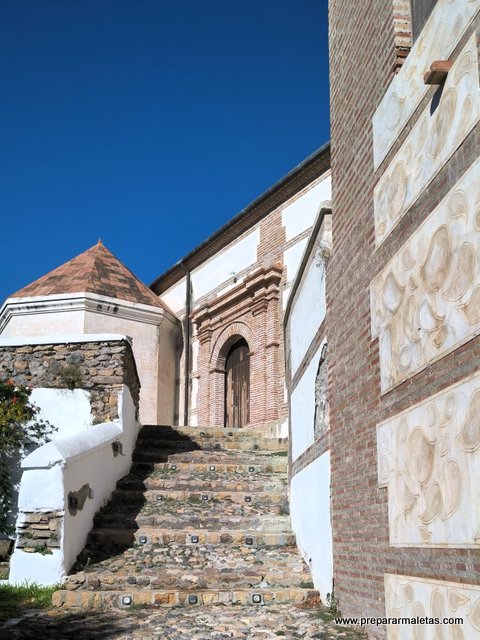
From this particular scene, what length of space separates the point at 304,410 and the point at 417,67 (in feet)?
13.8

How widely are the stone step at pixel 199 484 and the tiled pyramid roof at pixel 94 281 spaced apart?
318 inches

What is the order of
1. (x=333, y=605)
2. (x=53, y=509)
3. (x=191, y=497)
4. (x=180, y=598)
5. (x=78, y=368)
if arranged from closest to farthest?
(x=333, y=605) < (x=180, y=598) < (x=53, y=509) < (x=191, y=497) < (x=78, y=368)

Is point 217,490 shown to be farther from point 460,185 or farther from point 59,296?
point 59,296

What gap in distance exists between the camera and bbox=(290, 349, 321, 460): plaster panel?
7.41 metres

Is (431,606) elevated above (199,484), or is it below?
below

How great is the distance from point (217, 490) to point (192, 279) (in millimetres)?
11455

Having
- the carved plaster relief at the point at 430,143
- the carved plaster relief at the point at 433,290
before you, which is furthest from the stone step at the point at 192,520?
the carved plaster relief at the point at 430,143

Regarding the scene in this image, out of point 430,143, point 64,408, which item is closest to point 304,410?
point 64,408

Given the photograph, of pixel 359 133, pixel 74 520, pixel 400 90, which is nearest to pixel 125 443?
pixel 74 520

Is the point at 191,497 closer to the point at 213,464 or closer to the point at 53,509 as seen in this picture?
the point at 213,464

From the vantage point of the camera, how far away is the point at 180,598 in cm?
633

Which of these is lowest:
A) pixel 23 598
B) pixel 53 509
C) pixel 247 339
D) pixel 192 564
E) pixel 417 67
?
pixel 23 598

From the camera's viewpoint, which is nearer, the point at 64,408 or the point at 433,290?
the point at 433,290

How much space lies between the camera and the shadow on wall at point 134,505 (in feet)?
24.5
